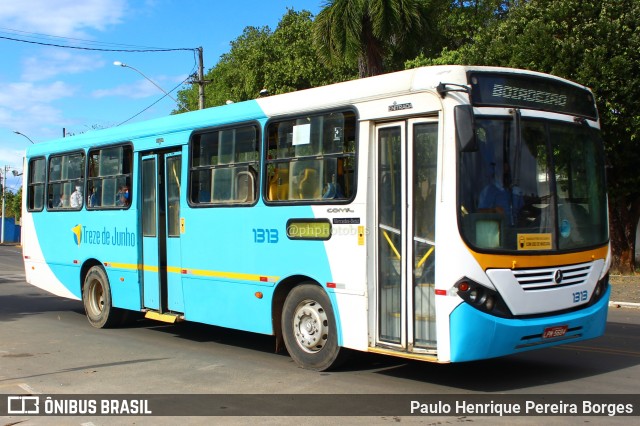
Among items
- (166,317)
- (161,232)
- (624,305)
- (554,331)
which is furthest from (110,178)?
(624,305)

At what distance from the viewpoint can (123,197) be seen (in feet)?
39.3

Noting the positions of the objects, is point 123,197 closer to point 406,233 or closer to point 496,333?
point 406,233

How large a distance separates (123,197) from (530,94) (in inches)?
280

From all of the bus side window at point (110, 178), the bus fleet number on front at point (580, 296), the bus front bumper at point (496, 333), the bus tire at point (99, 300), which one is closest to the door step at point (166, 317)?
the bus tire at point (99, 300)

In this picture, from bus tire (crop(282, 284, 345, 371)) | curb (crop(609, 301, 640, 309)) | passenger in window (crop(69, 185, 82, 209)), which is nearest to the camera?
bus tire (crop(282, 284, 345, 371))

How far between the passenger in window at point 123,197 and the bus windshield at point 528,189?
6.72 m

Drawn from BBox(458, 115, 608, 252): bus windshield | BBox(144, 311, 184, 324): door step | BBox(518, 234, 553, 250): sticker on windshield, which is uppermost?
BBox(458, 115, 608, 252): bus windshield

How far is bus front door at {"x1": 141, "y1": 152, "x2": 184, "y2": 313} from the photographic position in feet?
35.6

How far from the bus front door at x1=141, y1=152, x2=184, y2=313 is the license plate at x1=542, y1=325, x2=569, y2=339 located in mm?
5513

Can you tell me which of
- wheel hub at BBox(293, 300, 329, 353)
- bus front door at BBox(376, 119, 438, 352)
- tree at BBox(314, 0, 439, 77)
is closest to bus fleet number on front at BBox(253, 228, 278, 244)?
wheel hub at BBox(293, 300, 329, 353)

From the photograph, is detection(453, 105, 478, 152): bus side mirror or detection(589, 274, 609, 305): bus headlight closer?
detection(453, 105, 478, 152): bus side mirror

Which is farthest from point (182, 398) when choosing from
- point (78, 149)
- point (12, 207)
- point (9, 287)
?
point (12, 207)

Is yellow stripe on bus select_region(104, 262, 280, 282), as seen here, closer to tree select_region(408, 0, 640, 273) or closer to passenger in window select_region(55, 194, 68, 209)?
passenger in window select_region(55, 194, 68, 209)

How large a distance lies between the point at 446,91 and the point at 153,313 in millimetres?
6325
